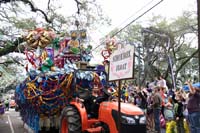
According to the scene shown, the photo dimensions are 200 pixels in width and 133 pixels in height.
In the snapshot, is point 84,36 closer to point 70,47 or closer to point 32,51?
point 70,47

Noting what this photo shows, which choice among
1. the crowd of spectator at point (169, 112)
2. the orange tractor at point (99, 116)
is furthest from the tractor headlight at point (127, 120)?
the crowd of spectator at point (169, 112)

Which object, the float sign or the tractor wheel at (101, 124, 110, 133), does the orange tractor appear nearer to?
the tractor wheel at (101, 124, 110, 133)

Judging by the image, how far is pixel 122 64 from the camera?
479 centimetres

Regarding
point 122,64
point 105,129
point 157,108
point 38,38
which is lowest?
point 105,129

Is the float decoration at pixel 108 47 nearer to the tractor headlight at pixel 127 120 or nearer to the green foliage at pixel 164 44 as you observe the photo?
the tractor headlight at pixel 127 120

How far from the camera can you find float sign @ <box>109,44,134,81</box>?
456 centimetres

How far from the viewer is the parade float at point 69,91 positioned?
21.8 feet

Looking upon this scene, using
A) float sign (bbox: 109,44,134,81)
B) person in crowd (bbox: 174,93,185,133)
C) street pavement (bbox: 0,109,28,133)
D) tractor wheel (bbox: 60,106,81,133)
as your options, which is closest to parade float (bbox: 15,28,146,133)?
tractor wheel (bbox: 60,106,81,133)

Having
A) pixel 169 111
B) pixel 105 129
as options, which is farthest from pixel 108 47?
pixel 105 129

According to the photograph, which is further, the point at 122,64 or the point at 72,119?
the point at 72,119

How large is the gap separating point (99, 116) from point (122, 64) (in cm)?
256

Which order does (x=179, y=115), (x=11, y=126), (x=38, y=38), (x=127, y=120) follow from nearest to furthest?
(x=127, y=120)
(x=179, y=115)
(x=38, y=38)
(x=11, y=126)

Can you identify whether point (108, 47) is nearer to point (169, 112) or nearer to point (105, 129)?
point (169, 112)

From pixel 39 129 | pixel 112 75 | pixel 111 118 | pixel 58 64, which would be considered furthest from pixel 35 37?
pixel 112 75
